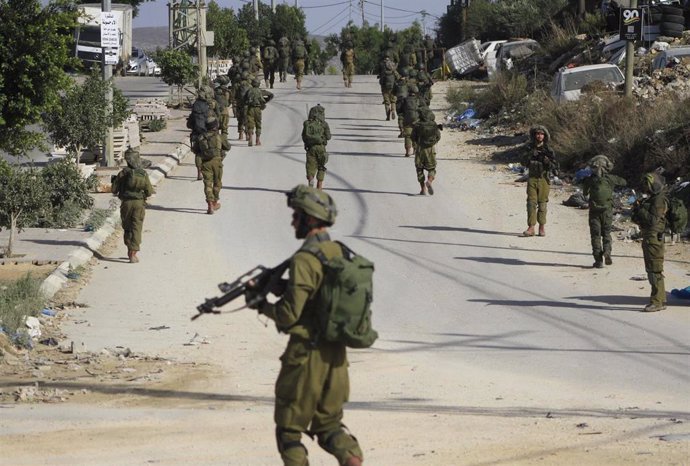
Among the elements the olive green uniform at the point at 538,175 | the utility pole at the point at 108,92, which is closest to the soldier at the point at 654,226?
the olive green uniform at the point at 538,175

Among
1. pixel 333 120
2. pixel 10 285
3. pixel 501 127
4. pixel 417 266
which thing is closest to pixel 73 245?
pixel 10 285

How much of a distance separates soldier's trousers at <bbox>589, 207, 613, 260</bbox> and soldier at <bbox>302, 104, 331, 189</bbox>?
6741 mm

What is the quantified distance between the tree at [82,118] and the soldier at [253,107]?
5.45 metres

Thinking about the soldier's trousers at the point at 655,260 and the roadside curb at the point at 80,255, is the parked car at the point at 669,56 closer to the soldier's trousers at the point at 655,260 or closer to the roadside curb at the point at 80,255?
the roadside curb at the point at 80,255

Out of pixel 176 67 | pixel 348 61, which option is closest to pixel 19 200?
pixel 176 67

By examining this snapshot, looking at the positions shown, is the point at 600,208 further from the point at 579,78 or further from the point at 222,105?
the point at 579,78

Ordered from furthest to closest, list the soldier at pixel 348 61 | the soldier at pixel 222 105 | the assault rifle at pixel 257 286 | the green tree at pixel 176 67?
the soldier at pixel 348 61 → the green tree at pixel 176 67 → the soldier at pixel 222 105 → the assault rifle at pixel 257 286

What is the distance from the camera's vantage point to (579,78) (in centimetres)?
3222

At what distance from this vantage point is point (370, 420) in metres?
9.20

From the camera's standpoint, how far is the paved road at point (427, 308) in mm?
10461

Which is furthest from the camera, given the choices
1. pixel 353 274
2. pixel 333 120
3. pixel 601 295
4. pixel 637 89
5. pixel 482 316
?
pixel 333 120

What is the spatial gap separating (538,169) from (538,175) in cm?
13

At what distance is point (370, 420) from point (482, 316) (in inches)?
201

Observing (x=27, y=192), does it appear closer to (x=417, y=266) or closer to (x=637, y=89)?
(x=417, y=266)
